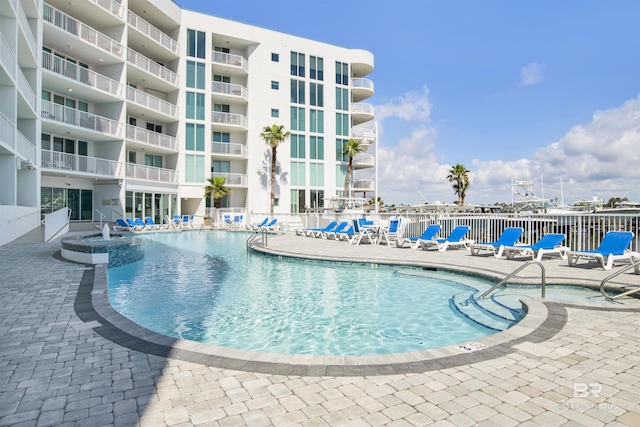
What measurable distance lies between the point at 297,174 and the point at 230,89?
9.10 m

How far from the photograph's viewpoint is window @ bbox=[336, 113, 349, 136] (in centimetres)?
3562

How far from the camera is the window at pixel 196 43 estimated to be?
2925 centimetres

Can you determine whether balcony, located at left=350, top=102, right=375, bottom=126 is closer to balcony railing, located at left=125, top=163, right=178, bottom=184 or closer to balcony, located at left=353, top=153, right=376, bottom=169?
balcony, located at left=353, top=153, right=376, bottom=169

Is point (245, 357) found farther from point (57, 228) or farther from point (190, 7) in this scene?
point (190, 7)

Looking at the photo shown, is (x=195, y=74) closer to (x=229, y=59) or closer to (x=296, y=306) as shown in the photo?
(x=229, y=59)

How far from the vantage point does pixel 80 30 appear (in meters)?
21.0

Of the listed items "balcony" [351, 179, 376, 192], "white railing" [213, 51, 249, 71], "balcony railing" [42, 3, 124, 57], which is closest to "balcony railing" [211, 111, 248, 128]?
"white railing" [213, 51, 249, 71]

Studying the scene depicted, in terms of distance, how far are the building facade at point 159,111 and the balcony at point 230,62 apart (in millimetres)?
108

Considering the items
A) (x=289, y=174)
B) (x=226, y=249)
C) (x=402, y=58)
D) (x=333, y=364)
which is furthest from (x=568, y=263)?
(x=289, y=174)

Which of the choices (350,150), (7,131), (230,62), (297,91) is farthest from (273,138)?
(7,131)

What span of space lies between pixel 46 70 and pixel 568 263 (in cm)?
2388

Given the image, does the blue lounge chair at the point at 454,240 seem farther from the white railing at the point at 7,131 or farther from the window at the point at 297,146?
the window at the point at 297,146

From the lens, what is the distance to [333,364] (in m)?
3.25

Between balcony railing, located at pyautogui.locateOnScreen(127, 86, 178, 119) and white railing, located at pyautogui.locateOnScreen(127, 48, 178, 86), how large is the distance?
1.67 m
